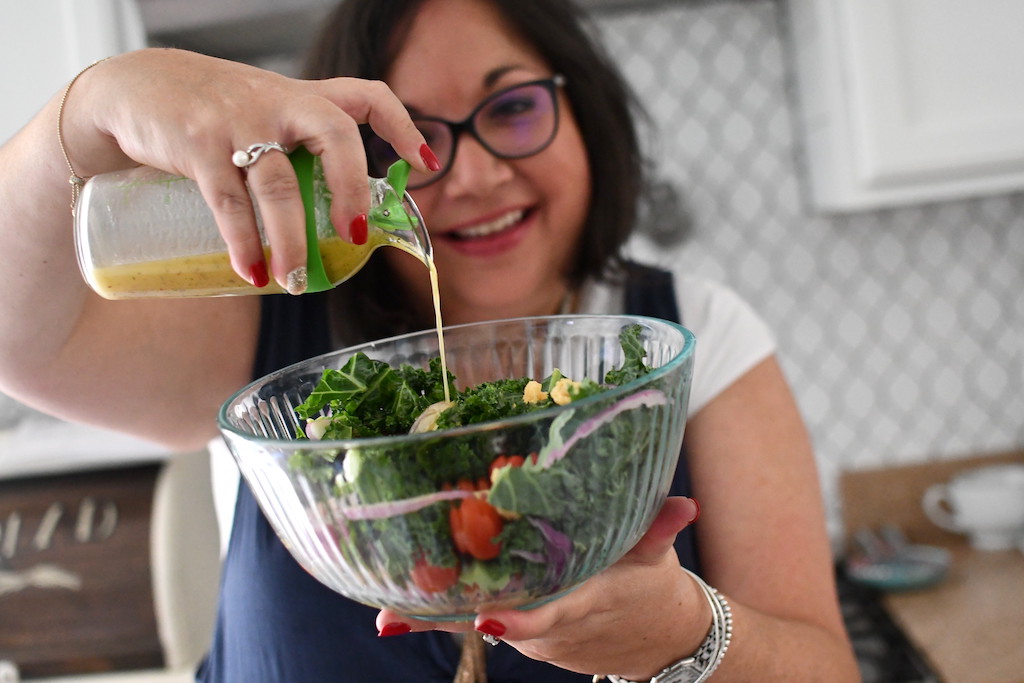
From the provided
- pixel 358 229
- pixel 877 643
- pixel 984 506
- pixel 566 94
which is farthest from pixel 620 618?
pixel 984 506

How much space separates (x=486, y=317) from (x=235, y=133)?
647mm

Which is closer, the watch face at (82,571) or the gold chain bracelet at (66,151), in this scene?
the gold chain bracelet at (66,151)

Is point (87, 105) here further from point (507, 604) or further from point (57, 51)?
point (57, 51)

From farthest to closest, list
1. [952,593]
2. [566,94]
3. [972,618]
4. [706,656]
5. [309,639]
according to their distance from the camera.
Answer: [952,593], [972,618], [566,94], [309,639], [706,656]

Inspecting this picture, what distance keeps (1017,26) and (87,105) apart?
5.93ft

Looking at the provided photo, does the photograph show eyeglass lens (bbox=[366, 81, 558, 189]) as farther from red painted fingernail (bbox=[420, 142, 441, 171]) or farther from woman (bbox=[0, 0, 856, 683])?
red painted fingernail (bbox=[420, 142, 441, 171])

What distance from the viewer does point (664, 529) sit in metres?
0.59

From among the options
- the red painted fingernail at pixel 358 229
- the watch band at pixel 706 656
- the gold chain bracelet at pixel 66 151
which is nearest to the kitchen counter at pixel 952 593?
the watch band at pixel 706 656

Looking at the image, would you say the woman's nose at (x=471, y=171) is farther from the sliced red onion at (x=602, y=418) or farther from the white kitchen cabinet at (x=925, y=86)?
the white kitchen cabinet at (x=925, y=86)

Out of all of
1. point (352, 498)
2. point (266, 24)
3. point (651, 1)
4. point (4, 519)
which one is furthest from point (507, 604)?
point (651, 1)

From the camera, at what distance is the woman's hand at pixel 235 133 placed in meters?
0.47

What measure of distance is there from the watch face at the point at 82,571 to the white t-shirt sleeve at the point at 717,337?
1.26 meters

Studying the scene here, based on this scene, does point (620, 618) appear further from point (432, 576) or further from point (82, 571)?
point (82, 571)

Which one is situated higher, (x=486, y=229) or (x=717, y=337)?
(x=486, y=229)
